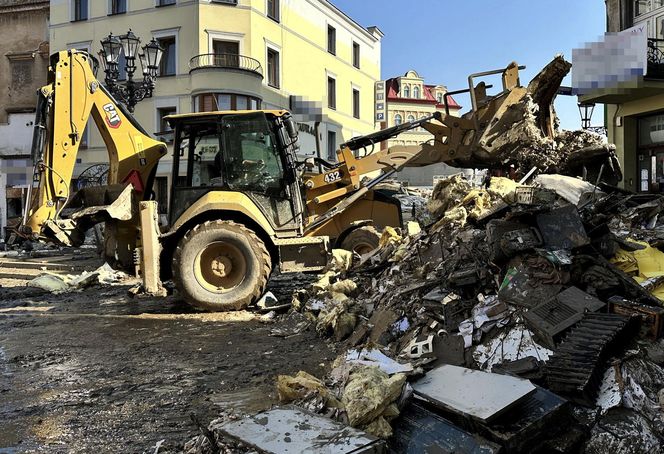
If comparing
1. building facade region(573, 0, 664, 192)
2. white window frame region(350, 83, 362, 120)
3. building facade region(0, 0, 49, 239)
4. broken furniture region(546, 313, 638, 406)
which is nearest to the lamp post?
broken furniture region(546, 313, 638, 406)

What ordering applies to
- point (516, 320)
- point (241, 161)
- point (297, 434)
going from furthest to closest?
point (241, 161) → point (516, 320) → point (297, 434)

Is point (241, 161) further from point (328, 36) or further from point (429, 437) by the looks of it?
point (328, 36)

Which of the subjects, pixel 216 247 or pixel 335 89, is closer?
pixel 216 247

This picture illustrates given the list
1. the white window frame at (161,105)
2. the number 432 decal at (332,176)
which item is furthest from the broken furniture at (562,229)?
the white window frame at (161,105)

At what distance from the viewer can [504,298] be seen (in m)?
4.54

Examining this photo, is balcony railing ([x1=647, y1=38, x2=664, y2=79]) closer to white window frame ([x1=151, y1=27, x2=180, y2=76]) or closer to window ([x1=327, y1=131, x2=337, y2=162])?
white window frame ([x1=151, y1=27, x2=180, y2=76])

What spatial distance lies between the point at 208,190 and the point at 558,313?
4747 millimetres

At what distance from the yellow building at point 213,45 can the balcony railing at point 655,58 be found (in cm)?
983

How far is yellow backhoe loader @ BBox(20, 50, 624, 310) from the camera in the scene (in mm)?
6891

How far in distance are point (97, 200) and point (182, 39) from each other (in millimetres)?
16130

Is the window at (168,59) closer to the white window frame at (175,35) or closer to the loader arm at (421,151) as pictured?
the white window frame at (175,35)

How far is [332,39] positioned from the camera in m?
28.9

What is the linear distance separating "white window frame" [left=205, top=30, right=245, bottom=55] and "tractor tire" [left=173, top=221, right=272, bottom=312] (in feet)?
54.1

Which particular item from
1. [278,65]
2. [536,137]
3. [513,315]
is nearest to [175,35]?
[278,65]
